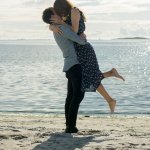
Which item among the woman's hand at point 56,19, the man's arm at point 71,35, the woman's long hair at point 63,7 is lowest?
the man's arm at point 71,35

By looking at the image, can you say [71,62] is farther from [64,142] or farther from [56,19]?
[64,142]

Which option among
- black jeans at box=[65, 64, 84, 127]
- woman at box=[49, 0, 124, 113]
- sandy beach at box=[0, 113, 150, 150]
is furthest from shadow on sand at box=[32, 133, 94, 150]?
woman at box=[49, 0, 124, 113]

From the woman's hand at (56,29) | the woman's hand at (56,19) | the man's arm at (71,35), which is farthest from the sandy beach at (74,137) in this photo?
the woman's hand at (56,19)

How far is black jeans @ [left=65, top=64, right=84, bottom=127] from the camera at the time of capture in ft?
26.0

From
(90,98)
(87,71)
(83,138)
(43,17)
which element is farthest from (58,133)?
(90,98)

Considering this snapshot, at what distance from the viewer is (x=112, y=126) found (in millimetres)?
9258

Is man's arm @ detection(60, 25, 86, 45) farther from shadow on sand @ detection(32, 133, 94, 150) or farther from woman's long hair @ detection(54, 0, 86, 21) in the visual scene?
shadow on sand @ detection(32, 133, 94, 150)

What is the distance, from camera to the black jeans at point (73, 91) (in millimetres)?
7922

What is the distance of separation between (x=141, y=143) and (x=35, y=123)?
117 inches

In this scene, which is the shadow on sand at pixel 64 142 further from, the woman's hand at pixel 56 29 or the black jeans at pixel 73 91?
the woman's hand at pixel 56 29

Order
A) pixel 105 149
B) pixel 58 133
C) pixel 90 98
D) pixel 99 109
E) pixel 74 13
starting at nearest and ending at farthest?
1. pixel 105 149
2. pixel 74 13
3. pixel 58 133
4. pixel 99 109
5. pixel 90 98

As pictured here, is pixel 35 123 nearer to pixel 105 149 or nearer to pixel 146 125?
pixel 146 125

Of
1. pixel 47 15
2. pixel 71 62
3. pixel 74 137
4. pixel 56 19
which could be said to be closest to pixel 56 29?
pixel 56 19

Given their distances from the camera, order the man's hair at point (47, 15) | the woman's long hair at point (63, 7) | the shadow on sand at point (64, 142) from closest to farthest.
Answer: the shadow on sand at point (64, 142)
the woman's long hair at point (63, 7)
the man's hair at point (47, 15)
